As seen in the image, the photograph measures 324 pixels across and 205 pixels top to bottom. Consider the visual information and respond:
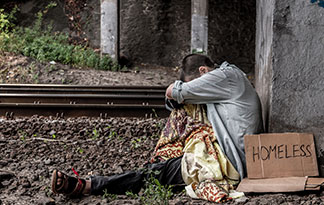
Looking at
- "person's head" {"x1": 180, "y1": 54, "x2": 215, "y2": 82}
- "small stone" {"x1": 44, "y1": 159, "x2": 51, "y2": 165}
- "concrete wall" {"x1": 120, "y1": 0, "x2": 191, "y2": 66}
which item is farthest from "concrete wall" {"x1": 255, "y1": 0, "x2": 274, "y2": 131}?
"concrete wall" {"x1": 120, "y1": 0, "x2": 191, "y2": 66}

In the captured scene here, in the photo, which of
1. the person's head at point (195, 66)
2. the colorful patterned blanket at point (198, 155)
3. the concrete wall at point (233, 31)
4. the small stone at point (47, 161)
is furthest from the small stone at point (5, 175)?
the concrete wall at point (233, 31)

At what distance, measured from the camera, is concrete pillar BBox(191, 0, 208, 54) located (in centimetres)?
1161

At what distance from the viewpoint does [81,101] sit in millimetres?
6949

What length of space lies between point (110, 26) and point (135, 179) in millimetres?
8438

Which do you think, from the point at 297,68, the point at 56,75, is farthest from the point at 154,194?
the point at 56,75

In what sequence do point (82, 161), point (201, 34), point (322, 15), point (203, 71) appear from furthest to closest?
1. point (201, 34)
2. point (82, 161)
3. point (203, 71)
4. point (322, 15)

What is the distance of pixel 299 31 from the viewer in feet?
12.4

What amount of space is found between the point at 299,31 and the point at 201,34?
8012mm

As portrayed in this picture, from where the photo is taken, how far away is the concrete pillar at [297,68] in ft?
12.3

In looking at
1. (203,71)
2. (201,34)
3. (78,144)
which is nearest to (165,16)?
(201,34)

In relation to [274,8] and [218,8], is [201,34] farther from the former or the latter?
[274,8]

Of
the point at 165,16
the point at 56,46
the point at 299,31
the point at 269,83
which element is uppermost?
the point at 165,16

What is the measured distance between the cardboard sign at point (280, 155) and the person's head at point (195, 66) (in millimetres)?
688

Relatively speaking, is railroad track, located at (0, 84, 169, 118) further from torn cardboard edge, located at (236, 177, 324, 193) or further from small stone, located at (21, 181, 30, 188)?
Result: torn cardboard edge, located at (236, 177, 324, 193)
